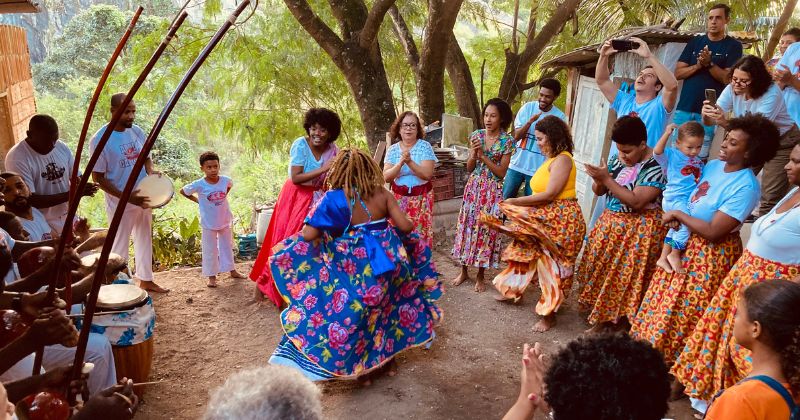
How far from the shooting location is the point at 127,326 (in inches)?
155

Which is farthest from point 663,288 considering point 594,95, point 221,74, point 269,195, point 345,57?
point 269,195

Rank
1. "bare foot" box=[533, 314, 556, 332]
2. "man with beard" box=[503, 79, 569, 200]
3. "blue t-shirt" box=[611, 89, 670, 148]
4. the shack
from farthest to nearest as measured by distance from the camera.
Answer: the shack
"man with beard" box=[503, 79, 569, 200]
"blue t-shirt" box=[611, 89, 670, 148]
"bare foot" box=[533, 314, 556, 332]

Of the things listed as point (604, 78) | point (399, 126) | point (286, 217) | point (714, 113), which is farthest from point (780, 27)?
point (286, 217)

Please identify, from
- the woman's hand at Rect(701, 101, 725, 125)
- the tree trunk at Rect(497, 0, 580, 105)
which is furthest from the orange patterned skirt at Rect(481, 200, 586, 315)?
the tree trunk at Rect(497, 0, 580, 105)

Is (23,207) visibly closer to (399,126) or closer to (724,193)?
(399,126)

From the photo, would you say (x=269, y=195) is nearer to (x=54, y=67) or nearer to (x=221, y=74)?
(x=221, y=74)

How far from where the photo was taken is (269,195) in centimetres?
1523

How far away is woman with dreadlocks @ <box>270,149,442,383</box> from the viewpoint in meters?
4.11

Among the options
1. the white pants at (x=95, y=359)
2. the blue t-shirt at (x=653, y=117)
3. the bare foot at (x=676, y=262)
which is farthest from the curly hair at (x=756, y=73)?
the white pants at (x=95, y=359)

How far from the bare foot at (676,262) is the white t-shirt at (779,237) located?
2.23ft

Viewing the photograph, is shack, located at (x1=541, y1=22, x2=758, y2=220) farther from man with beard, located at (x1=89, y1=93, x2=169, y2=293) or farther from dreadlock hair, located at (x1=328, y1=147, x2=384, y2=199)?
man with beard, located at (x1=89, y1=93, x2=169, y2=293)

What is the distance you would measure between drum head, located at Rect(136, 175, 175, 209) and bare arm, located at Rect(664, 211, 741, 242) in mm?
4305

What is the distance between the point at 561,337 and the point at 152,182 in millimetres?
3926

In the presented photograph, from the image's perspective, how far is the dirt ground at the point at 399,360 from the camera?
13.6 ft
